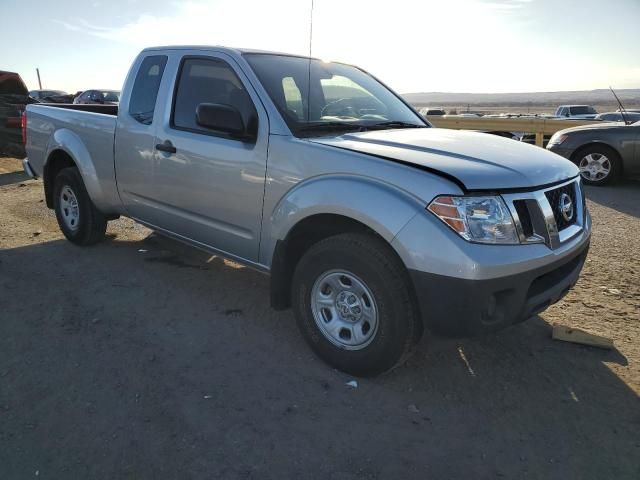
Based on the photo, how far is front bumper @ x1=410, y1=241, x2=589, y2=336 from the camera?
249 centimetres

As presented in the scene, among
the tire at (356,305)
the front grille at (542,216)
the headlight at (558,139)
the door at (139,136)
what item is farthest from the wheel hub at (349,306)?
the headlight at (558,139)

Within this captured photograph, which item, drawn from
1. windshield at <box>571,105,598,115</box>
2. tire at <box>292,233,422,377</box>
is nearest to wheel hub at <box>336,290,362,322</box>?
tire at <box>292,233,422,377</box>

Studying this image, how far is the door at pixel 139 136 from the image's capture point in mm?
4176

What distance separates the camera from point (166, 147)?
393cm

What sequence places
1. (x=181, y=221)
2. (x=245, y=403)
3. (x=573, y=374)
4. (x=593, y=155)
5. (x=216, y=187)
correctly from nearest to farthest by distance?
(x=245, y=403) < (x=573, y=374) < (x=216, y=187) < (x=181, y=221) < (x=593, y=155)

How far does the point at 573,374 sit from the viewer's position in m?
3.14

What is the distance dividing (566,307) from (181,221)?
10.3ft

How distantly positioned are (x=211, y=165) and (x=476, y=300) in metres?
2.07

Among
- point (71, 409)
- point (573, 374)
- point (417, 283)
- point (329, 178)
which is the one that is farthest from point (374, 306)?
point (71, 409)

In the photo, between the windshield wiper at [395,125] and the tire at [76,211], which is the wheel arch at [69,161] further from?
the windshield wiper at [395,125]

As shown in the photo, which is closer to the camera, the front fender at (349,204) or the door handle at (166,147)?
the front fender at (349,204)

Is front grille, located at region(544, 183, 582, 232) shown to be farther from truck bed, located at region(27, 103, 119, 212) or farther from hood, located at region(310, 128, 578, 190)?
truck bed, located at region(27, 103, 119, 212)

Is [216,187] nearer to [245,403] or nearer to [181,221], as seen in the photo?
[181,221]

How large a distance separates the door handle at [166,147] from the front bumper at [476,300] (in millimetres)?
2215
